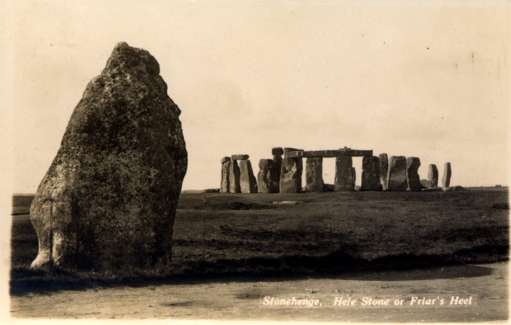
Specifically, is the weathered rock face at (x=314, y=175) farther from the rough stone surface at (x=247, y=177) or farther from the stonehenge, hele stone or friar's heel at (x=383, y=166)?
the stonehenge, hele stone or friar's heel at (x=383, y=166)

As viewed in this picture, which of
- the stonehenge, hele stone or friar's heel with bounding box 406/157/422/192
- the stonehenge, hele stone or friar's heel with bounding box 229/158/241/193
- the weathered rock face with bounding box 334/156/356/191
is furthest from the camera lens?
the stonehenge, hele stone or friar's heel with bounding box 229/158/241/193

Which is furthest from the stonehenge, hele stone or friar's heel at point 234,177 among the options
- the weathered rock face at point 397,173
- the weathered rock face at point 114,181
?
the weathered rock face at point 114,181

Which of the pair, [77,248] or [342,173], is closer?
[77,248]

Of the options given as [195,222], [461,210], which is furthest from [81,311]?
[461,210]

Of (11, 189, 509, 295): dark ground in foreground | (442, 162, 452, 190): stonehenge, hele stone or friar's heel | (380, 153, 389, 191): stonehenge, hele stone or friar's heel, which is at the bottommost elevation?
(11, 189, 509, 295): dark ground in foreground

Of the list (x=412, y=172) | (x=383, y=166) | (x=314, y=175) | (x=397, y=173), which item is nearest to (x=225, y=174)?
(x=314, y=175)

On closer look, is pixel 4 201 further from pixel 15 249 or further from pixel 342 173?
pixel 342 173

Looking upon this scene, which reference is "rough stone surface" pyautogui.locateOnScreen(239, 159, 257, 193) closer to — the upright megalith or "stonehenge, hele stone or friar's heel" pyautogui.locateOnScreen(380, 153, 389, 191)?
the upright megalith

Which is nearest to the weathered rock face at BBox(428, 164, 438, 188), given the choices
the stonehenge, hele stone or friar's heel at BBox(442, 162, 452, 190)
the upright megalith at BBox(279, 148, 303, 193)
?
the stonehenge, hele stone or friar's heel at BBox(442, 162, 452, 190)
